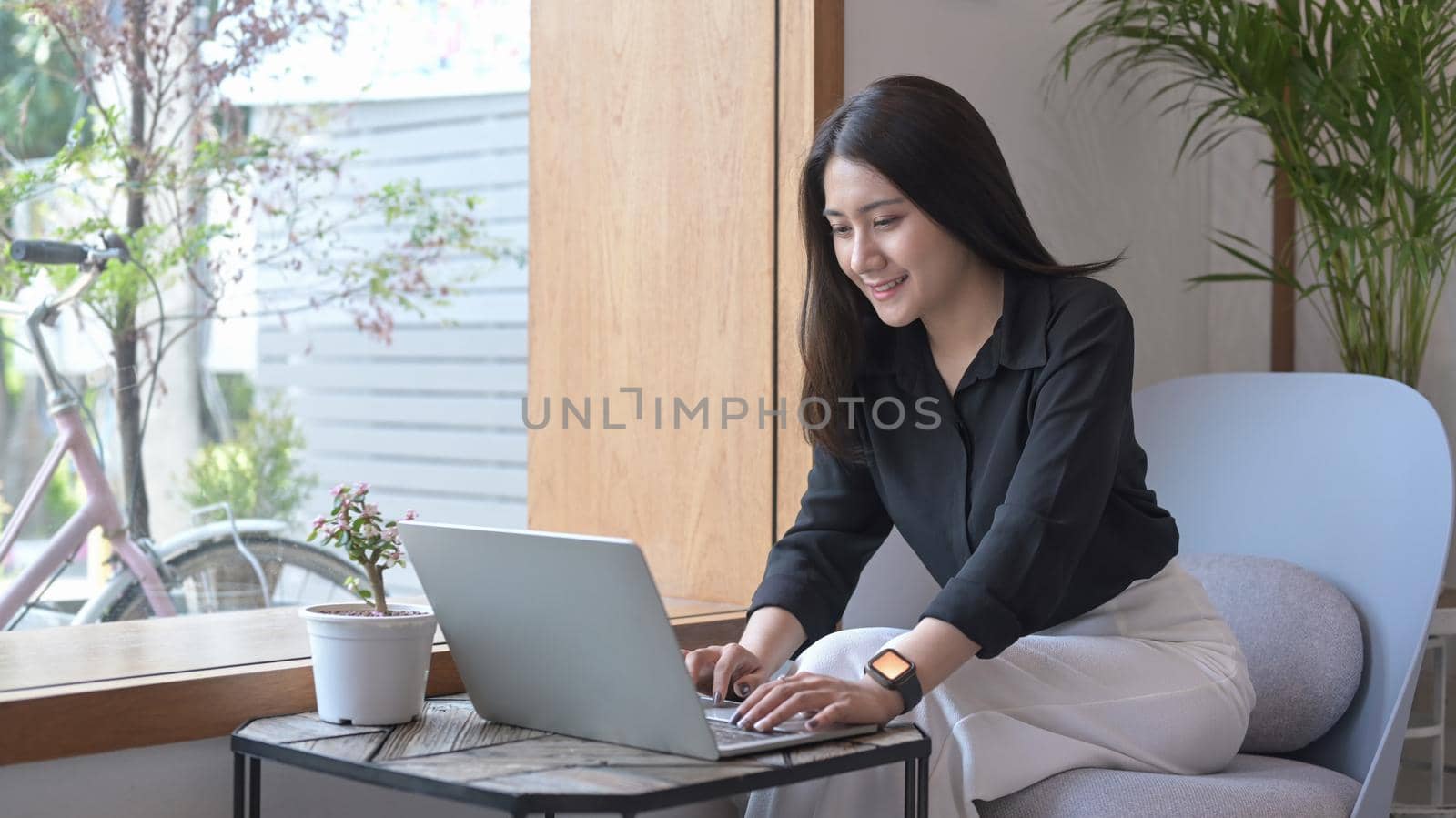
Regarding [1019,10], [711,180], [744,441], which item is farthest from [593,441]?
[1019,10]

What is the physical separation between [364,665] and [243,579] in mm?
938

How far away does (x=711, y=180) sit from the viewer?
7.20ft

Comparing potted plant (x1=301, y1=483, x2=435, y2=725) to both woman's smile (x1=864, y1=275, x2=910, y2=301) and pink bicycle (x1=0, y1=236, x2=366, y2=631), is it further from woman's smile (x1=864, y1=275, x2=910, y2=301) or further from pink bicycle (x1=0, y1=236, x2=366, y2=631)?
pink bicycle (x1=0, y1=236, x2=366, y2=631)

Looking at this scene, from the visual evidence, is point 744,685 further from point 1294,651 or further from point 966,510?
point 1294,651

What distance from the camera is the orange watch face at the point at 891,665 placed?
55.7 inches

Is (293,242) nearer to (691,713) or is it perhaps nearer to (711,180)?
(711,180)

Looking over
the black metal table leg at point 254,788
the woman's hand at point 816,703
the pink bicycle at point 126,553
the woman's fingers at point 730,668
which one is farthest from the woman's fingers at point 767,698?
the pink bicycle at point 126,553

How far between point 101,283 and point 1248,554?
1.64 m

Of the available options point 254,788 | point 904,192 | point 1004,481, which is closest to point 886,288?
point 904,192

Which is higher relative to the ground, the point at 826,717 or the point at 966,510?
the point at 966,510

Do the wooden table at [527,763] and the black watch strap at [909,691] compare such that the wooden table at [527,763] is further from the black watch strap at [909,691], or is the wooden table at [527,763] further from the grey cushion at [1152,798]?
the grey cushion at [1152,798]

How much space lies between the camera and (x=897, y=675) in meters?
1.41

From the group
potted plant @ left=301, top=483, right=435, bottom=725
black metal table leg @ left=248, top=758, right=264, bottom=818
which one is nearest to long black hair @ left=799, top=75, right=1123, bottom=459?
potted plant @ left=301, top=483, right=435, bottom=725

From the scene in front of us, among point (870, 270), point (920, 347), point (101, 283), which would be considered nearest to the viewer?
point (870, 270)
